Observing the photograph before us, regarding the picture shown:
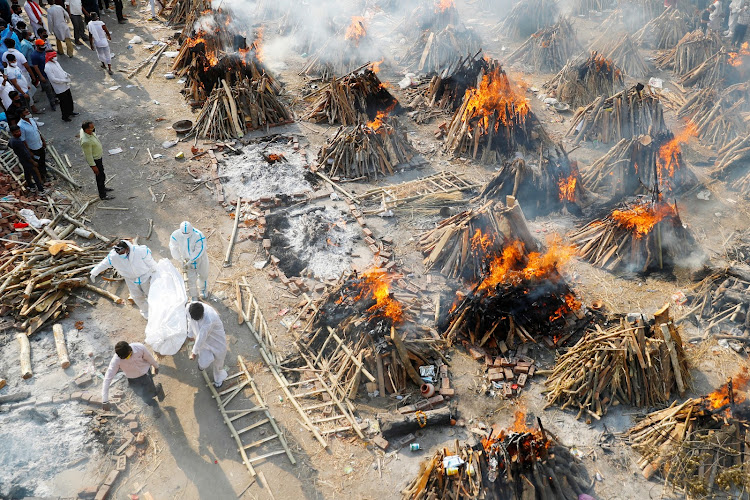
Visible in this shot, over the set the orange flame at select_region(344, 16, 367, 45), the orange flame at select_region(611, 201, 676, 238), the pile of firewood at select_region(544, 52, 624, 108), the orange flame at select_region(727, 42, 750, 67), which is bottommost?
the orange flame at select_region(611, 201, 676, 238)

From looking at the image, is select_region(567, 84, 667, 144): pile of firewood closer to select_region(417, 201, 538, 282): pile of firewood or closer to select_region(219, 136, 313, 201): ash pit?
select_region(417, 201, 538, 282): pile of firewood

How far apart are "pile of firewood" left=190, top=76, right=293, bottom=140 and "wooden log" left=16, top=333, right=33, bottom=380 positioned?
7.51m

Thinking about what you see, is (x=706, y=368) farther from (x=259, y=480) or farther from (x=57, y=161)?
(x=57, y=161)

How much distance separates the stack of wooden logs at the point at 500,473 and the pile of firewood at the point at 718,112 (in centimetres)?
1217

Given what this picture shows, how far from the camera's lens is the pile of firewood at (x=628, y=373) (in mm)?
8461

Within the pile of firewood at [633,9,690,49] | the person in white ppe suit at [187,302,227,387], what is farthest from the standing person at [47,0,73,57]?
the pile of firewood at [633,9,690,49]

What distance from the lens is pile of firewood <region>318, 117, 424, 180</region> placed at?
13977mm

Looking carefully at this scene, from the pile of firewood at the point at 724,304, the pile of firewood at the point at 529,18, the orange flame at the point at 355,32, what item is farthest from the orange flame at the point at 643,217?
the pile of firewood at the point at 529,18

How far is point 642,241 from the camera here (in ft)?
36.7

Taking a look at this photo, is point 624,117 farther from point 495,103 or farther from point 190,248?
point 190,248

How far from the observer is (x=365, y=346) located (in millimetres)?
8953

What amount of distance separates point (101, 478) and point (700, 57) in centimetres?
2110

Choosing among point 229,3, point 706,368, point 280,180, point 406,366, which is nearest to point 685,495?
point 706,368

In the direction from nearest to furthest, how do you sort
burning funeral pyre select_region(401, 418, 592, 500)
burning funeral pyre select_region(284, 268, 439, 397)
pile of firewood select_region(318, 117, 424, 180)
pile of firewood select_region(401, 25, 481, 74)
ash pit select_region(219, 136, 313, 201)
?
burning funeral pyre select_region(401, 418, 592, 500) < burning funeral pyre select_region(284, 268, 439, 397) < ash pit select_region(219, 136, 313, 201) < pile of firewood select_region(318, 117, 424, 180) < pile of firewood select_region(401, 25, 481, 74)
